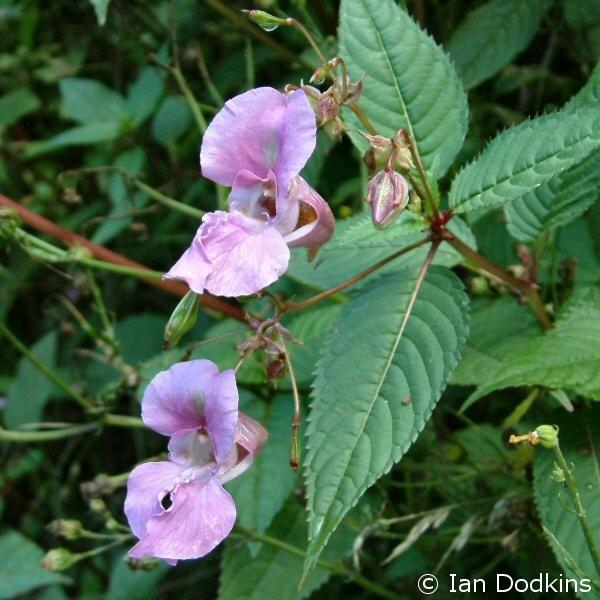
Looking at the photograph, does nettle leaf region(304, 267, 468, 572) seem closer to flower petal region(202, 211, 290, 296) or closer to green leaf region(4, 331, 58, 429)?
flower petal region(202, 211, 290, 296)

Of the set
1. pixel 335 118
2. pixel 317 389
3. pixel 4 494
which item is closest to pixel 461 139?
pixel 335 118

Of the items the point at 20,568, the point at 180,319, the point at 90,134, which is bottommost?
the point at 20,568

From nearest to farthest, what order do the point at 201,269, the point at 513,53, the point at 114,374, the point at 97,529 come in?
the point at 201,269
the point at 513,53
the point at 114,374
the point at 97,529

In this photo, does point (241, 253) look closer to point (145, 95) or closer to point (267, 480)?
point (267, 480)

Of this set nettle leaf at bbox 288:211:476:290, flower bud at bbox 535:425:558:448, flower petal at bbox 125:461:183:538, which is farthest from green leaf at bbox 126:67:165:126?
flower bud at bbox 535:425:558:448

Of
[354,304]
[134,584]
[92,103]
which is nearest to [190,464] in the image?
[354,304]

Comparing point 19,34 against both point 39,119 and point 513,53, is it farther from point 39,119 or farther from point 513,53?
point 513,53
